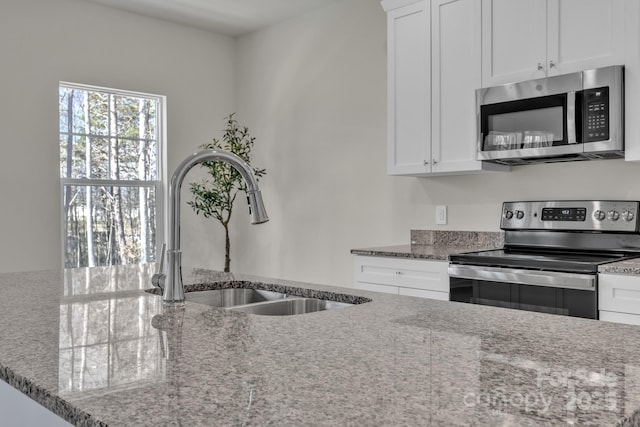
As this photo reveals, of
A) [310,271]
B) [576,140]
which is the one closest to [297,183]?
[310,271]

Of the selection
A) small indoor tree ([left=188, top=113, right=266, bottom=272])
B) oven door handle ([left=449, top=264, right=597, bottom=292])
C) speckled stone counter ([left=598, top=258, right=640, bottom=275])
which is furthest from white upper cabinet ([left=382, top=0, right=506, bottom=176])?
small indoor tree ([left=188, top=113, right=266, bottom=272])

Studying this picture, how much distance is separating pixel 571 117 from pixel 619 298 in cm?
88

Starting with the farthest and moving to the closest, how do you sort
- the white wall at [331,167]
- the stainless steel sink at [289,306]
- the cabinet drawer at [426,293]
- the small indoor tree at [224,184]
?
the small indoor tree at [224,184] → the white wall at [331,167] → the cabinet drawer at [426,293] → the stainless steel sink at [289,306]

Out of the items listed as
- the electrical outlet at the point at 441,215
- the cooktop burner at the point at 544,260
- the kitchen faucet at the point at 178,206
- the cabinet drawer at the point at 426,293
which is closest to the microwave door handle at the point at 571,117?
the cooktop burner at the point at 544,260

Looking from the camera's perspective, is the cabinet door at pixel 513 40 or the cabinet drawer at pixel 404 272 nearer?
the cabinet door at pixel 513 40

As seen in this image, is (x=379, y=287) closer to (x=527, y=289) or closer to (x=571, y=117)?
(x=527, y=289)

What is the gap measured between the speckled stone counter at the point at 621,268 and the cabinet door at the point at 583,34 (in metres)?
0.91

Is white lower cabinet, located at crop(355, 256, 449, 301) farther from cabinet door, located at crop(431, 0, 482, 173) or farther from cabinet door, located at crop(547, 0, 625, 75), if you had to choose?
cabinet door, located at crop(547, 0, 625, 75)

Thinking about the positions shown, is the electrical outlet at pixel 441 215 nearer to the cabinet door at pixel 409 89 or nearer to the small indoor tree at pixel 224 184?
the cabinet door at pixel 409 89

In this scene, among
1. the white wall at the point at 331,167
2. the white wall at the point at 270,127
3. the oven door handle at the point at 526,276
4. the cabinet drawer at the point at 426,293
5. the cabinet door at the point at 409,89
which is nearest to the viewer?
the oven door handle at the point at 526,276

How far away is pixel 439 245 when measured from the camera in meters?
3.71

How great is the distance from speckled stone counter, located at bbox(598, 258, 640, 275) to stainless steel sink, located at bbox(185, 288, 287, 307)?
138 centimetres

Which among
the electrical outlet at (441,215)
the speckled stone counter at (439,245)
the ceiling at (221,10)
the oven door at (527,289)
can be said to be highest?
the ceiling at (221,10)

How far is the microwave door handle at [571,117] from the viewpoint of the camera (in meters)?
2.73
